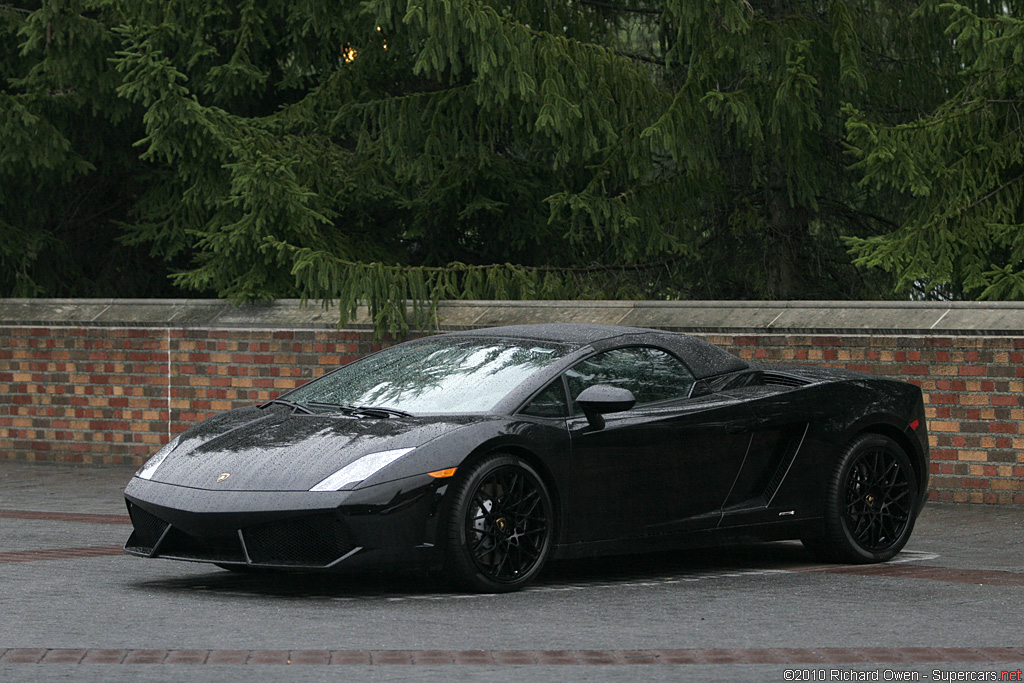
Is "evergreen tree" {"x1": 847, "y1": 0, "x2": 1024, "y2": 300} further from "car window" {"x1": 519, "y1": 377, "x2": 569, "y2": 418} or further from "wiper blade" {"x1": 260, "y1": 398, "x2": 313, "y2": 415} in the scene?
"wiper blade" {"x1": 260, "y1": 398, "x2": 313, "y2": 415}

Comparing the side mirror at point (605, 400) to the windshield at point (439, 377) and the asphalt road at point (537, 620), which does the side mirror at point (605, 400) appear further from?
the asphalt road at point (537, 620)

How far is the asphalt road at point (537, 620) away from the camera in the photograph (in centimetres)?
600

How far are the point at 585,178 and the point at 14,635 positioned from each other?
37.2ft

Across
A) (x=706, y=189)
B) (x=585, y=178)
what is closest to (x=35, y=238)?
(x=585, y=178)

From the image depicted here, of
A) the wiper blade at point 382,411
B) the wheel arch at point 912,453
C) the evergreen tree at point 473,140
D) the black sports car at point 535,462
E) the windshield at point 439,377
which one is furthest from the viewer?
the evergreen tree at point 473,140

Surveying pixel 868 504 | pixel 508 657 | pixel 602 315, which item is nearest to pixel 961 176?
pixel 602 315

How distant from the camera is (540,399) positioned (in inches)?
324

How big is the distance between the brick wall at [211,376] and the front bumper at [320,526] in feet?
18.9

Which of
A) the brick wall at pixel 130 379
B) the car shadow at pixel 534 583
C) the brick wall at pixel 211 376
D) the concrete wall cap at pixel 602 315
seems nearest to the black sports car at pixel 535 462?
the car shadow at pixel 534 583

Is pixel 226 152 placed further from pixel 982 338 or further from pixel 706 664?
pixel 706 664

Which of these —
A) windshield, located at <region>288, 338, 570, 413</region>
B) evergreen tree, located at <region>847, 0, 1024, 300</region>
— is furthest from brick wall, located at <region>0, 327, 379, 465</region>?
windshield, located at <region>288, 338, 570, 413</region>

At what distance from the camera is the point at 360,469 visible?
754 cm

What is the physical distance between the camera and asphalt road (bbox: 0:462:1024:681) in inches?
236

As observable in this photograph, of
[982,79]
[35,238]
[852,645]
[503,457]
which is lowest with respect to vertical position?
[852,645]
